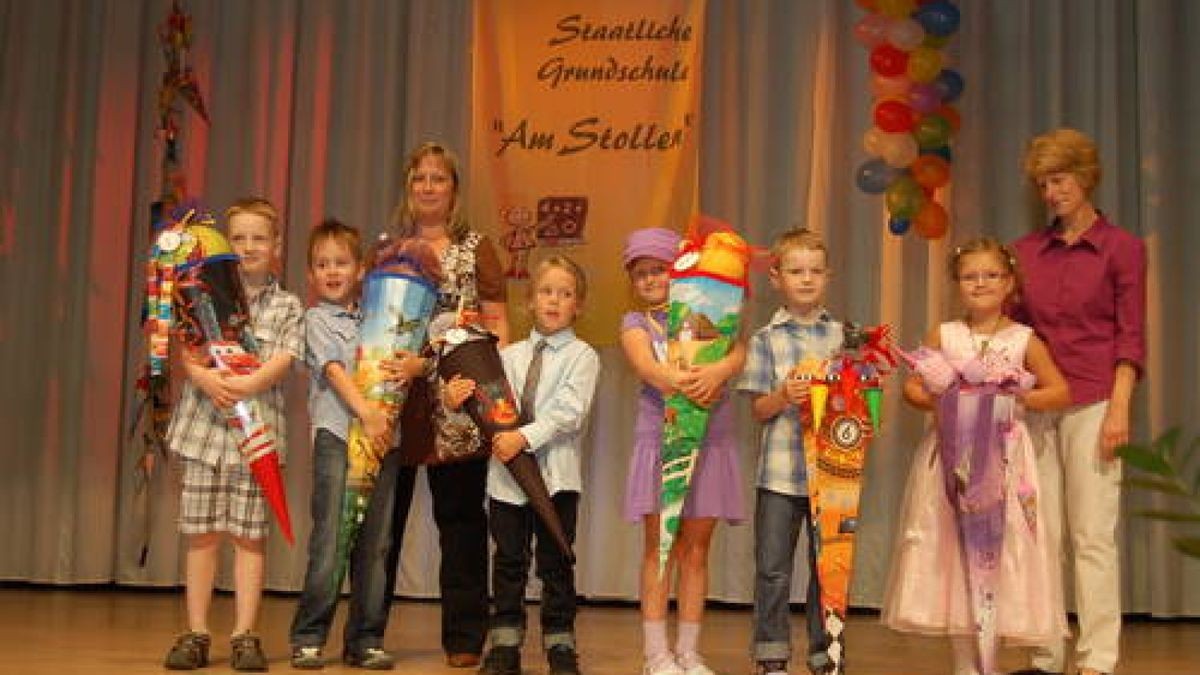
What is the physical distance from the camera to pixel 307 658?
3496 mm

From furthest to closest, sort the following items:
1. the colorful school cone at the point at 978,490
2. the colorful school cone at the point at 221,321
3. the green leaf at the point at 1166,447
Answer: the colorful school cone at the point at 221,321, the colorful school cone at the point at 978,490, the green leaf at the point at 1166,447

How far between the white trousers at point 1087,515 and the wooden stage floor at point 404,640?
1.53 ft

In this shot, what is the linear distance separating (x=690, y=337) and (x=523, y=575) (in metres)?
0.73

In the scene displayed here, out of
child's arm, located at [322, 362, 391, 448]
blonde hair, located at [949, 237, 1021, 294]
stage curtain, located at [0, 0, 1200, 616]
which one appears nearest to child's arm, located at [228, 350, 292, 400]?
child's arm, located at [322, 362, 391, 448]

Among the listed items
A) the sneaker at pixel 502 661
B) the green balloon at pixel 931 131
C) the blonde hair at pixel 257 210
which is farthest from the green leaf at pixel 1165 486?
Result: the green balloon at pixel 931 131

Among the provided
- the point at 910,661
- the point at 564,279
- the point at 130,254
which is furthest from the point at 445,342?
the point at 130,254

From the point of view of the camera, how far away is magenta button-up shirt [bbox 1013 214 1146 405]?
3.57 m

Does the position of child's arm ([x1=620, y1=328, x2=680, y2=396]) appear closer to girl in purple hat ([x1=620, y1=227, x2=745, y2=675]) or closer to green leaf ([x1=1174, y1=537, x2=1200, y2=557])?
girl in purple hat ([x1=620, y1=227, x2=745, y2=675])

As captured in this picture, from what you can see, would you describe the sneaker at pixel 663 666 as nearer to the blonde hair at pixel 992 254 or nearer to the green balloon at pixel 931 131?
the blonde hair at pixel 992 254

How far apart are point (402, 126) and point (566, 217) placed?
956 mm

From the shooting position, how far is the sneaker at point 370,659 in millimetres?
3535

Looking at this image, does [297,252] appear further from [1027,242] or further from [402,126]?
[1027,242]

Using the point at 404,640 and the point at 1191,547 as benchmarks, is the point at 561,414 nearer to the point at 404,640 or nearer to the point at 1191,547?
the point at 404,640

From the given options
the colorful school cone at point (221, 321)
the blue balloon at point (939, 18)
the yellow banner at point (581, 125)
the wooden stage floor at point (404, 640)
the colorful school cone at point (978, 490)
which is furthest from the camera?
the yellow banner at point (581, 125)
